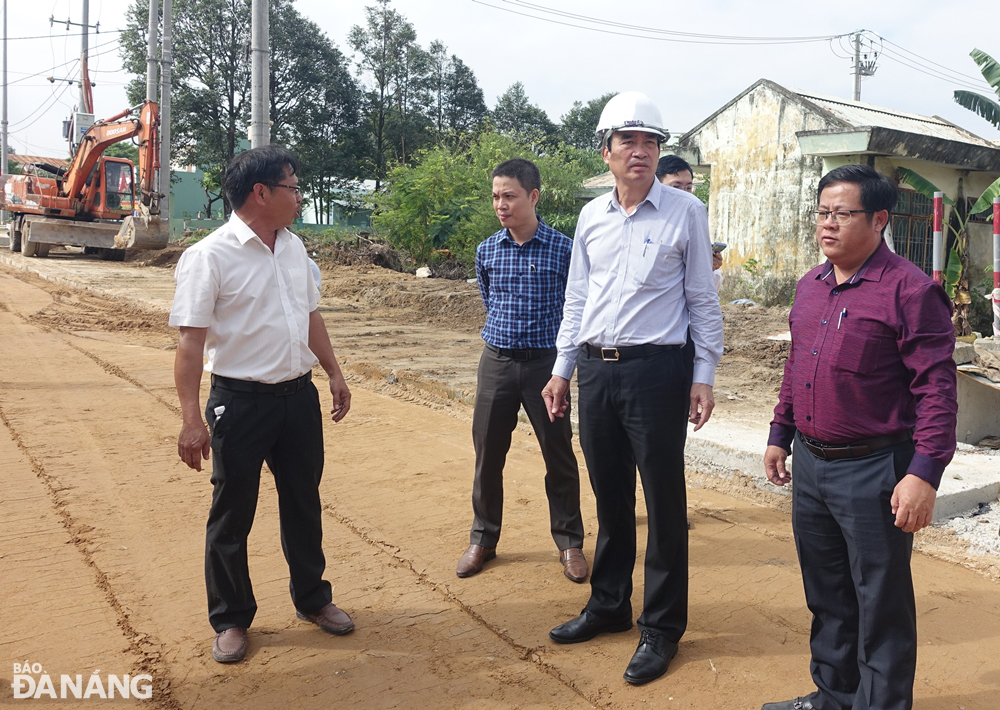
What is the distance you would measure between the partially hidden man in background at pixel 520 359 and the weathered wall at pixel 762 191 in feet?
34.8

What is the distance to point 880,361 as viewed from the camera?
2.46 metres

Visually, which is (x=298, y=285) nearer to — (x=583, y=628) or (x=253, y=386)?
(x=253, y=386)

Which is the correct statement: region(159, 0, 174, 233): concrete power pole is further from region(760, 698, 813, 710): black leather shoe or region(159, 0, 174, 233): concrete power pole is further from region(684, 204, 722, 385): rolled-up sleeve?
region(760, 698, 813, 710): black leather shoe

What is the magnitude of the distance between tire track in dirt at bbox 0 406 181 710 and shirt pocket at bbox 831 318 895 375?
2592mm

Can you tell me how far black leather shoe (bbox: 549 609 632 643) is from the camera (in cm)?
338

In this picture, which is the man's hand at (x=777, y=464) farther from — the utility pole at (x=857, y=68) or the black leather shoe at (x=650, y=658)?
the utility pole at (x=857, y=68)

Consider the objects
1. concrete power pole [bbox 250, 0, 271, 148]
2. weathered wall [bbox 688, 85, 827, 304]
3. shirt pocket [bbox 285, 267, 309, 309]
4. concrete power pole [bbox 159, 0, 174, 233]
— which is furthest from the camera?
concrete power pole [bbox 159, 0, 174, 233]

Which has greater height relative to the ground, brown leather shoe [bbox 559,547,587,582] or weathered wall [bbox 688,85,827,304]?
weathered wall [bbox 688,85,827,304]

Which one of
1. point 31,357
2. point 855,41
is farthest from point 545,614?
point 855,41

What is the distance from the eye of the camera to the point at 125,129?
20.1 meters

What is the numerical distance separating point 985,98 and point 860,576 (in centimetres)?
1186

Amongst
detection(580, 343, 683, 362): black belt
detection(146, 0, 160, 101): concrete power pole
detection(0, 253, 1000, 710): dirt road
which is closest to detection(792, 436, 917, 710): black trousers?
detection(0, 253, 1000, 710): dirt road

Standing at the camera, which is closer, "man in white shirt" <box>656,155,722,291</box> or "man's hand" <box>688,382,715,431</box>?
"man's hand" <box>688,382,715,431</box>

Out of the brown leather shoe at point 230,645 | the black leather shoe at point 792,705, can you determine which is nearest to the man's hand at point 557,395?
the black leather shoe at point 792,705
